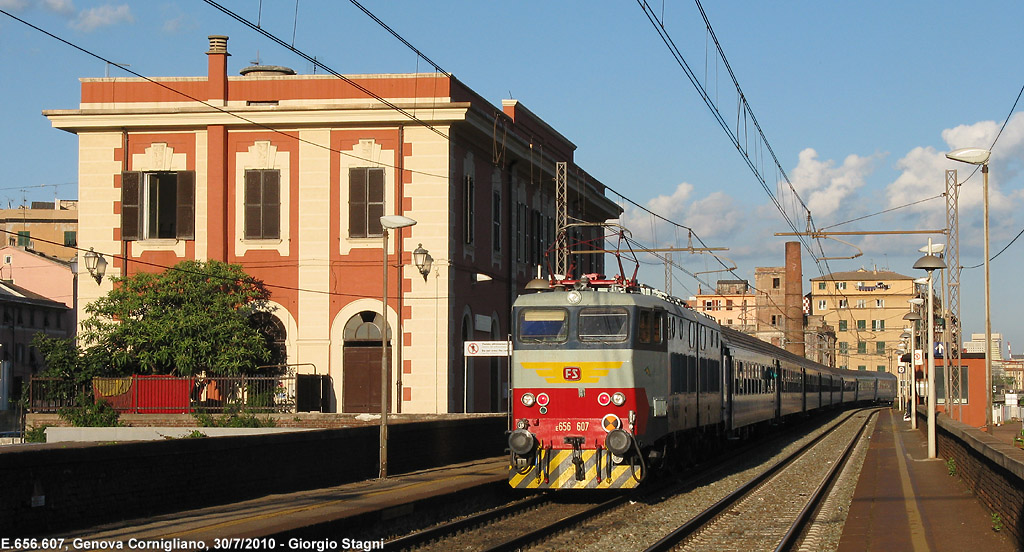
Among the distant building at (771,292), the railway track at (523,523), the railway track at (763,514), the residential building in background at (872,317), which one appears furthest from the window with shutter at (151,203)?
the residential building in background at (872,317)

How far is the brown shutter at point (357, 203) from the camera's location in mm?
33875

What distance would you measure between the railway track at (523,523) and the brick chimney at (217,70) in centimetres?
1938

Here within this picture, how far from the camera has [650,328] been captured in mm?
18812

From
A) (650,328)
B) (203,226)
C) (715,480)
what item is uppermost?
(203,226)

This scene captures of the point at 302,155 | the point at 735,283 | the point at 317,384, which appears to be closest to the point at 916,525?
the point at 317,384

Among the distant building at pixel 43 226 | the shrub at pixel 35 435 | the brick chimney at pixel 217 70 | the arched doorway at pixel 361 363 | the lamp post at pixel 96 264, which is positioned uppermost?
the distant building at pixel 43 226

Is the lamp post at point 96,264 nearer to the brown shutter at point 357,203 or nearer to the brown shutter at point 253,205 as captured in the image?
the brown shutter at point 253,205

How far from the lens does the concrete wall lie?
39.8 feet

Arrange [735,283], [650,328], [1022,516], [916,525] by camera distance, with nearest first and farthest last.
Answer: [1022,516], [916,525], [650,328], [735,283]

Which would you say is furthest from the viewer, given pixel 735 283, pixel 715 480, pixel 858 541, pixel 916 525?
pixel 735 283

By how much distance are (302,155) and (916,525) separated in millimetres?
22974

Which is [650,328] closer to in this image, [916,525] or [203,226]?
[916,525]

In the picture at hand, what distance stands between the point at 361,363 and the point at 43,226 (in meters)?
85.9

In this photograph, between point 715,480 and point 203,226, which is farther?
point 203,226
